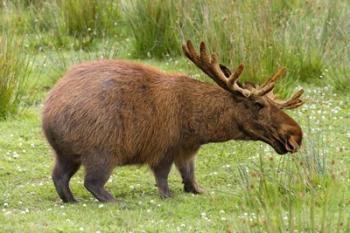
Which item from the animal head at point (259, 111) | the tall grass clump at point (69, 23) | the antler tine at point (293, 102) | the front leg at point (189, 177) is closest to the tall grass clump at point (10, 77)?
the tall grass clump at point (69, 23)

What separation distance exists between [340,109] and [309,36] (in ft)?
5.02

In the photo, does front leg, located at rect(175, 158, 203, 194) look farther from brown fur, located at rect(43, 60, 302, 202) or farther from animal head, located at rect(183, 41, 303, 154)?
animal head, located at rect(183, 41, 303, 154)

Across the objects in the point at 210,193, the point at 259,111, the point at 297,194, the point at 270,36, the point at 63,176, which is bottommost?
the point at 210,193

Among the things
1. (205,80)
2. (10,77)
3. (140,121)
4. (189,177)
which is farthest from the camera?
(205,80)

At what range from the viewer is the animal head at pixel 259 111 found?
759 cm

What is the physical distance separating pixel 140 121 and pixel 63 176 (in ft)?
2.47

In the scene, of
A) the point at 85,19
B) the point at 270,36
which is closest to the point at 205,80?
the point at 270,36

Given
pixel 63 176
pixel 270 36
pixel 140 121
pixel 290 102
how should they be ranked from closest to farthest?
pixel 140 121, pixel 63 176, pixel 290 102, pixel 270 36

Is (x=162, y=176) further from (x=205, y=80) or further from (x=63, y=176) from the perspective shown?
(x=205, y=80)

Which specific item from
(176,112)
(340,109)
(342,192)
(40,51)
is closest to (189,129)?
(176,112)

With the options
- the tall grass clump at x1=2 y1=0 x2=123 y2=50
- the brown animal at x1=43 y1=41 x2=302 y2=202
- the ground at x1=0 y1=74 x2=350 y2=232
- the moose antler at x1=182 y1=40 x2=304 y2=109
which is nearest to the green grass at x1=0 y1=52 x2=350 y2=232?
the ground at x1=0 y1=74 x2=350 y2=232

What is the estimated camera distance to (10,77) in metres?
9.77

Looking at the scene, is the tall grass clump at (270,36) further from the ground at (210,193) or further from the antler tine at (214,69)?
the antler tine at (214,69)

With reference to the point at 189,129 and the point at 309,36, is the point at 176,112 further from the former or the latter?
the point at 309,36
